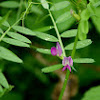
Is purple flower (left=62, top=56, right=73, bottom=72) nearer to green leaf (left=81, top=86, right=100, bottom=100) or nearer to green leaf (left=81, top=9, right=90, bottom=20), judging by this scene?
green leaf (left=81, top=9, right=90, bottom=20)

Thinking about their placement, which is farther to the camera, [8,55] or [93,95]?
[93,95]

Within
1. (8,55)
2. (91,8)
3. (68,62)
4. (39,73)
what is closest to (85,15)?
(91,8)

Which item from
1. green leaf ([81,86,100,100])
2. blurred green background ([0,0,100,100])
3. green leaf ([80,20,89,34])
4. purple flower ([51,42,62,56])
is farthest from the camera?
blurred green background ([0,0,100,100])

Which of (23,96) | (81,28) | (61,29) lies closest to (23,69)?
(23,96)

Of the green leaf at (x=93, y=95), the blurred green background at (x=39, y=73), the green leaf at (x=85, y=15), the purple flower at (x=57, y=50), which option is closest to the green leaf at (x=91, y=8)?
the green leaf at (x=85, y=15)

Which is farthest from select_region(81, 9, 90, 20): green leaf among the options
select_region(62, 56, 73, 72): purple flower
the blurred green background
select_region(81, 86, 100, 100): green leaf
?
the blurred green background

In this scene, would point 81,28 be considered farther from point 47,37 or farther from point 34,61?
point 34,61

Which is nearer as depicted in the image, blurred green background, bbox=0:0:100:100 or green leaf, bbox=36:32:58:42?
green leaf, bbox=36:32:58:42

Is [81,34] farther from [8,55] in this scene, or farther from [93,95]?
[93,95]

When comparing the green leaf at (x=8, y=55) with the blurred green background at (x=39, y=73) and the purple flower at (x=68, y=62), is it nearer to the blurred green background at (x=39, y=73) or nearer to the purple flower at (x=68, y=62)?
the purple flower at (x=68, y=62)

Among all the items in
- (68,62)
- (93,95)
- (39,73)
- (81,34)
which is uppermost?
(81,34)

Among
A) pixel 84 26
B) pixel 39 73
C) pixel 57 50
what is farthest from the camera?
pixel 39 73
